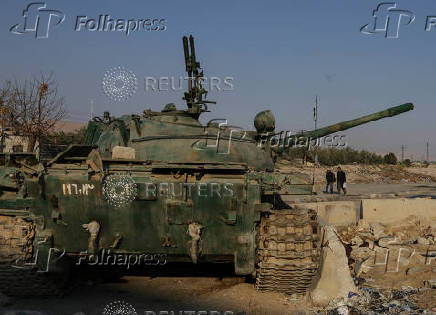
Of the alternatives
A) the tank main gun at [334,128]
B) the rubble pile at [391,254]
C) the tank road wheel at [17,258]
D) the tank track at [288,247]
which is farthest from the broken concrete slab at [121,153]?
the rubble pile at [391,254]

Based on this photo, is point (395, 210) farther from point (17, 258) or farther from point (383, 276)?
point (17, 258)

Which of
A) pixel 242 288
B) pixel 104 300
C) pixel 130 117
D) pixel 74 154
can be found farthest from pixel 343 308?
pixel 130 117

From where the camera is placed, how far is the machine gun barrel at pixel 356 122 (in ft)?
31.6

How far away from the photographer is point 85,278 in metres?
7.98

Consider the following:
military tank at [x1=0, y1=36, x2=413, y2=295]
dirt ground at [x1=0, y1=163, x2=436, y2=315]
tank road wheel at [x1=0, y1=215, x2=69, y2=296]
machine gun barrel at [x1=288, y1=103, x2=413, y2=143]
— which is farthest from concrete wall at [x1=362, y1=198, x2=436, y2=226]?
tank road wheel at [x1=0, y1=215, x2=69, y2=296]

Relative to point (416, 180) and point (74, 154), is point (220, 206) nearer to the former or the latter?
point (74, 154)

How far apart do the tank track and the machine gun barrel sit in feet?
11.4

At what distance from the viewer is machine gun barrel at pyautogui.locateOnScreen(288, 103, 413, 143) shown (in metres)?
9.64

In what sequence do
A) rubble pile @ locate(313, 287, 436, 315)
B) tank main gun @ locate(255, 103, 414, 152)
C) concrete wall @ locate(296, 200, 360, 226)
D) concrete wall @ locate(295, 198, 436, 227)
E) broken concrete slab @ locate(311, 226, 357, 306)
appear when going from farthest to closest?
concrete wall @ locate(295, 198, 436, 227) < concrete wall @ locate(296, 200, 360, 226) < tank main gun @ locate(255, 103, 414, 152) < broken concrete slab @ locate(311, 226, 357, 306) < rubble pile @ locate(313, 287, 436, 315)

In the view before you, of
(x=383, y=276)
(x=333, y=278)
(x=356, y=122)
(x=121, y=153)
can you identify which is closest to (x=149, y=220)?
(x=121, y=153)

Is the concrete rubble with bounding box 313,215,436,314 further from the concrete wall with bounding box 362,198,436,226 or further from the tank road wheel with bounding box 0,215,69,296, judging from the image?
the tank road wheel with bounding box 0,215,69,296

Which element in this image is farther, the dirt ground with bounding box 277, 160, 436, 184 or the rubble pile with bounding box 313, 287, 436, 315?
the dirt ground with bounding box 277, 160, 436, 184

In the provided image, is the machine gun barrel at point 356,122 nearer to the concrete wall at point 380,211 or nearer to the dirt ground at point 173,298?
the dirt ground at point 173,298

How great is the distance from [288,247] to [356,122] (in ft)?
14.5
